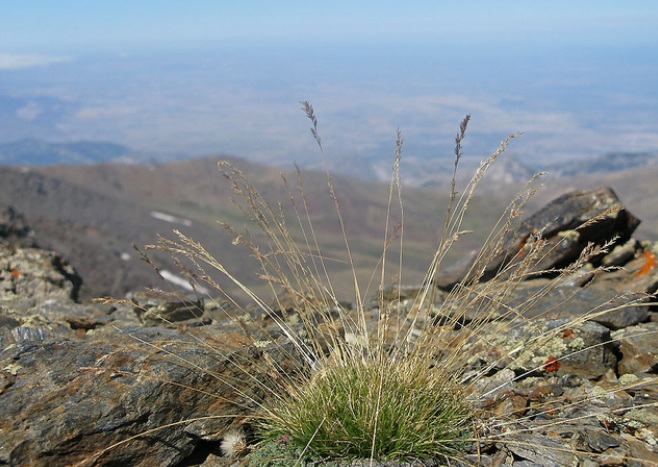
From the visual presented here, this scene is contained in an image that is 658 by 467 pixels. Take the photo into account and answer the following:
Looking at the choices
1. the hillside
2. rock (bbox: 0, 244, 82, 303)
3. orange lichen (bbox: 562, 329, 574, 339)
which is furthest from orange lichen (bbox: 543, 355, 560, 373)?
the hillside

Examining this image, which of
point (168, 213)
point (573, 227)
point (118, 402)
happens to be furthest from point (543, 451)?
point (168, 213)

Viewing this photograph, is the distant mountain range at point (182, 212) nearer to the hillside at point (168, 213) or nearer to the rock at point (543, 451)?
the hillside at point (168, 213)

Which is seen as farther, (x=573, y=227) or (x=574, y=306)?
(x=573, y=227)

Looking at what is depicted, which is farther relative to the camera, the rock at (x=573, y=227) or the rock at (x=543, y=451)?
the rock at (x=573, y=227)

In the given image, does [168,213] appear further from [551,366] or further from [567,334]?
[551,366]

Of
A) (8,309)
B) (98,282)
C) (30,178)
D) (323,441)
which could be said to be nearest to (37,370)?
(323,441)

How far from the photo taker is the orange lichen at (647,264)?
639 cm

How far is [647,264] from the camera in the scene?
6488 mm

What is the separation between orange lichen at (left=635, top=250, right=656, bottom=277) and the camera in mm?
6392

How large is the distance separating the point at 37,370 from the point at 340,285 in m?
58.1

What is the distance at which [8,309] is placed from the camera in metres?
6.80

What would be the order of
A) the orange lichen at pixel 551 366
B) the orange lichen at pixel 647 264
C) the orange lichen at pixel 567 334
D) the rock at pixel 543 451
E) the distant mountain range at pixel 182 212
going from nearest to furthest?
the rock at pixel 543 451, the orange lichen at pixel 551 366, the orange lichen at pixel 567 334, the orange lichen at pixel 647 264, the distant mountain range at pixel 182 212

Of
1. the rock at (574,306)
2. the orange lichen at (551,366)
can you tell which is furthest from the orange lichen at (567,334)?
the orange lichen at (551,366)

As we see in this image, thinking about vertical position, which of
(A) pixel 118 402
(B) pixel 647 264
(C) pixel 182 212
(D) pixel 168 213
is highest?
(A) pixel 118 402
